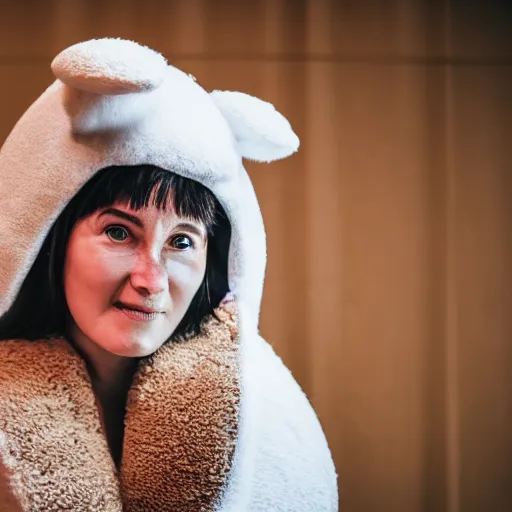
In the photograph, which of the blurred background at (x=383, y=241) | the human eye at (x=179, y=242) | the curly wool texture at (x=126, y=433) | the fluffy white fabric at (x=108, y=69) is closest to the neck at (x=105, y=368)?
the curly wool texture at (x=126, y=433)

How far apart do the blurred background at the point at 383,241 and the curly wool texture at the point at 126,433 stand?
40 cm

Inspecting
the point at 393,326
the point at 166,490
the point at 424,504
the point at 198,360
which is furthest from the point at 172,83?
the point at 424,504

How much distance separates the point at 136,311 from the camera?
1.97 ft

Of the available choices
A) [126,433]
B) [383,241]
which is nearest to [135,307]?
[126,433]

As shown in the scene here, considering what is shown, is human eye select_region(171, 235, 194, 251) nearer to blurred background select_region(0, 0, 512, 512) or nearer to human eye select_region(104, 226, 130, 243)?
human eye select_region(104, 226, 130, 243)

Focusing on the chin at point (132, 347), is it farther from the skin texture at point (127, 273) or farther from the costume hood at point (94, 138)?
the costume hood at point (94, 138)

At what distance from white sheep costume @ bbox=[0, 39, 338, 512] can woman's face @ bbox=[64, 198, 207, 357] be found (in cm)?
3

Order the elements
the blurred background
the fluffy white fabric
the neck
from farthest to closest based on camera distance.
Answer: the blurred background < the neck < the fluffy white fabric

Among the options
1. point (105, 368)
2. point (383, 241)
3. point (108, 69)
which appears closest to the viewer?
point (108, 69)

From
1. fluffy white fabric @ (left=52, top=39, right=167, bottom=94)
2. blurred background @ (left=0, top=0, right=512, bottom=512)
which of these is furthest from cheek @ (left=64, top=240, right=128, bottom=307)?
blurred background @ (left=0, top=0, right=512, bottom=512)

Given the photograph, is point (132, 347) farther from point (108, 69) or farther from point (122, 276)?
point (108, 69)

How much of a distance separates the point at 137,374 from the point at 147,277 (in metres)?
0.10

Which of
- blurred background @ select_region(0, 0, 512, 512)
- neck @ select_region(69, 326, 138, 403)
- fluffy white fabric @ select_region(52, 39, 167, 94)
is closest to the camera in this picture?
fluffy white fabric @ select_region(52, 39, 167, 94)

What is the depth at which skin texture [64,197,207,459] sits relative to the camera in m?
0.60
